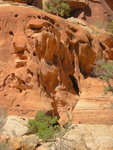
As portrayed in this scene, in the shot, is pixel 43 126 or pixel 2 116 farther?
pixel 43 126

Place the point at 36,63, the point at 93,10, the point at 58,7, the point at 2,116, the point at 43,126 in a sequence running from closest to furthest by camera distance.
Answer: the point at 2,116 < the point at 43,126 < the point at 36,63 < the point at 58,7 < the point at 93,10

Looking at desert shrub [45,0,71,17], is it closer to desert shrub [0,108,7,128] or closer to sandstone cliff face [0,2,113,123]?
sandstone cliff face [0,2,113,123]

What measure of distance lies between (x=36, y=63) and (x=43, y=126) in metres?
3.63

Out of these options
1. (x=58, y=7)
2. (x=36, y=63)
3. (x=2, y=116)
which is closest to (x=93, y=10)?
(x=58, y=7)

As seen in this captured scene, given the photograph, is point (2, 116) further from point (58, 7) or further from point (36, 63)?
point (58, 7)

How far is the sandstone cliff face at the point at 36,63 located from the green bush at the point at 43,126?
805mm

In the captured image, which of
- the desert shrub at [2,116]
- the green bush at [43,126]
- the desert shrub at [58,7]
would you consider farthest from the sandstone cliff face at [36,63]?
the desert shrub at [58,7]

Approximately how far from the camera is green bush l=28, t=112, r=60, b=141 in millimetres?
11213

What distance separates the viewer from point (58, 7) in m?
29.6

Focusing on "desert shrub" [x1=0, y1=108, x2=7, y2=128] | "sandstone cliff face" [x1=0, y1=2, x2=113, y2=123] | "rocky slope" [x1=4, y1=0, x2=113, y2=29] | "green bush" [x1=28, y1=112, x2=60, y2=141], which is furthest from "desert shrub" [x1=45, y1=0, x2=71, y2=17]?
"desert shrub" [x1=0, y1=108, x2=7, y2=128]

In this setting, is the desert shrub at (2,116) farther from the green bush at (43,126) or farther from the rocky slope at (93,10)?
the rocky slope at (93,10)

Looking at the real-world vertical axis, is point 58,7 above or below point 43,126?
below

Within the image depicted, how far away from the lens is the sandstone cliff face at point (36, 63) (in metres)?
13.7

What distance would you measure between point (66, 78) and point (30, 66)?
3213mm
